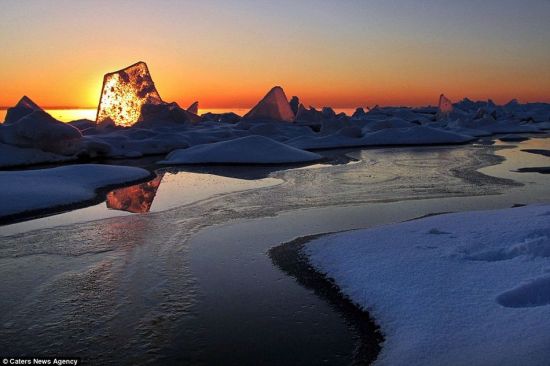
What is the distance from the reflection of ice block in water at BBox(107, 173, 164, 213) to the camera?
1223 cm

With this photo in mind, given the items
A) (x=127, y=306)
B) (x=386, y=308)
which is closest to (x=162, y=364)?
(x=127, y=306)

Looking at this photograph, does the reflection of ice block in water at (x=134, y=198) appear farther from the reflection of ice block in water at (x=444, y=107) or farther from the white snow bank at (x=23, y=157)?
the reflection of ice block in water at (x=444, y=107)

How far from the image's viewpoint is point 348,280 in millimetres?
6391

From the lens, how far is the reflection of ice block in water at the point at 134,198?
481 inches

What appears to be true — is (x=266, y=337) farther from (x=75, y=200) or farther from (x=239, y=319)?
(x=75, y=200)

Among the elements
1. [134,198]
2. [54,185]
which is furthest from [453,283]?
[54,185]

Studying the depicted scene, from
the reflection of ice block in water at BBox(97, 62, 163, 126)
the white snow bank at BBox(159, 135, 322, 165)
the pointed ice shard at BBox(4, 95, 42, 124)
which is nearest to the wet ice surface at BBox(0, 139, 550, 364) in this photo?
the white snow bank at BBox(159, 135, 322, 165)

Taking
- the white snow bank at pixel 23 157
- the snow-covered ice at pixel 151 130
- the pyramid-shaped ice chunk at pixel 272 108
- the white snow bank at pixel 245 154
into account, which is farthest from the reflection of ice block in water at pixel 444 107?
the white snow bank at pixel 23 157

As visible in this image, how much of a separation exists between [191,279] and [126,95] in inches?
1525

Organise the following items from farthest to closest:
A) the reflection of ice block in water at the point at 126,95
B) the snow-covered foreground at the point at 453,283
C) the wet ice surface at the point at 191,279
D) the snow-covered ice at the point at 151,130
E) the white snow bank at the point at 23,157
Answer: the reflection of ice block in water at the point at 126,95
the snow-covered ice at the point at 151,130
the white snow bank at the point at 23,157
the wet ice surface at the point at 191,279
the snow-covered foreground at the point at 453,283

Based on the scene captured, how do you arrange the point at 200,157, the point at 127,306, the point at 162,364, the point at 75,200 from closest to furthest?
the point at 162,364 < the point at 127,306 < the point at 75,200 < the point at 200,157

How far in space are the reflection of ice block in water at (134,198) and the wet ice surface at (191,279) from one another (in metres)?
0.37

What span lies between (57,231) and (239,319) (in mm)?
5864

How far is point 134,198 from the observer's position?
1373 centimetres
